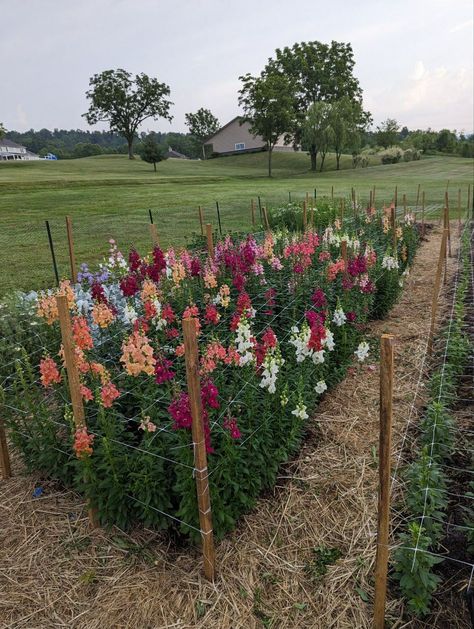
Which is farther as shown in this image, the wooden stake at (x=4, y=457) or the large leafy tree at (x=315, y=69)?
the large leafy tree at (x=315, y=69)

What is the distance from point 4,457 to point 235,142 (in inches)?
2843

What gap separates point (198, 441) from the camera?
2.33 m

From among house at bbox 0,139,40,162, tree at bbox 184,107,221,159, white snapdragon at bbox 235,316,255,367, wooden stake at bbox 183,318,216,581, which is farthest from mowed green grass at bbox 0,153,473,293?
house at bbox 0,139,40,162

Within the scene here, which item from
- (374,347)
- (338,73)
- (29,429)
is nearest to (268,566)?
(29,429)

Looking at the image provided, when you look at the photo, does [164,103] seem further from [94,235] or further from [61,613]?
[61,613]

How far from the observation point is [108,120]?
192 ft

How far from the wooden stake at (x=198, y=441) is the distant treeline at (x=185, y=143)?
5393 centimetres

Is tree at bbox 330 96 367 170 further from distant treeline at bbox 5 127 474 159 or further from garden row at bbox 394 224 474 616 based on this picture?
garden row at bbox 394 224 474 616

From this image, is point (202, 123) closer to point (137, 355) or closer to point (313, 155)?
point (313, 155)

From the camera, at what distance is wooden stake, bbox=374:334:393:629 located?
193cm

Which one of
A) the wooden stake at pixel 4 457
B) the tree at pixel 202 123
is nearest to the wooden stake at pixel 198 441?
the wooden stake at pixel 4 457

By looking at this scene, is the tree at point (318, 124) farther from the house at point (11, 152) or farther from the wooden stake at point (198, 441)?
the house at point (11, 152)

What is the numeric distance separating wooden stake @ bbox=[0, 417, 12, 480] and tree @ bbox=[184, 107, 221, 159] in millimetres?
82219

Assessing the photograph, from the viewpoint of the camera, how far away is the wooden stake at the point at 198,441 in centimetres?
221
